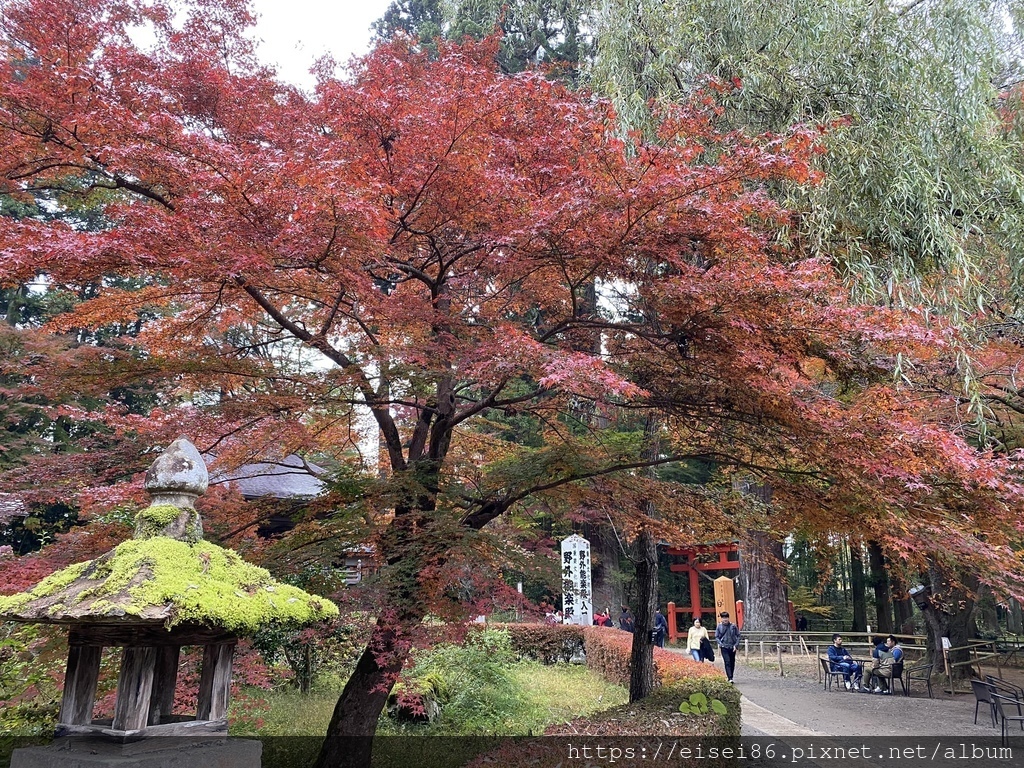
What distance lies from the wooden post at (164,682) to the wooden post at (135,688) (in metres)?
0.24

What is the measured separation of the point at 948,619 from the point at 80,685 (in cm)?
1526

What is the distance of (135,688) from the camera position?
2.75 meters

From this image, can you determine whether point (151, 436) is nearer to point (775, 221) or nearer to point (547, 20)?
point (775, 221)

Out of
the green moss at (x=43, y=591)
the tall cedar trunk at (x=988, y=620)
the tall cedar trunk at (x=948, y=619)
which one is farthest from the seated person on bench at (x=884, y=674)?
the green moss at (x=43, y=591)

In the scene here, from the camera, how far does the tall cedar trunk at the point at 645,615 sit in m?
7.40

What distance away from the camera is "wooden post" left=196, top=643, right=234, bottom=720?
2963mm

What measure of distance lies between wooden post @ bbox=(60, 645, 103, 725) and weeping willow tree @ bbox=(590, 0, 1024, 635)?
6.10m

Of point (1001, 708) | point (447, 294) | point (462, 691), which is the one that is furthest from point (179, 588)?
point (1001, 708)

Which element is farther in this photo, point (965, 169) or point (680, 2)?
point (680, 2)

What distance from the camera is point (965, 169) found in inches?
269

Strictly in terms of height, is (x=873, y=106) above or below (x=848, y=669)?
above

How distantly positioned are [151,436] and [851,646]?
19517mm

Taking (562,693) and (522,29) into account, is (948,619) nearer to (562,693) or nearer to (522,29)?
(562,693)

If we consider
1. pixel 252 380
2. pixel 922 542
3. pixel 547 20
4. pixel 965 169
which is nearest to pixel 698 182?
pixel 922 542
